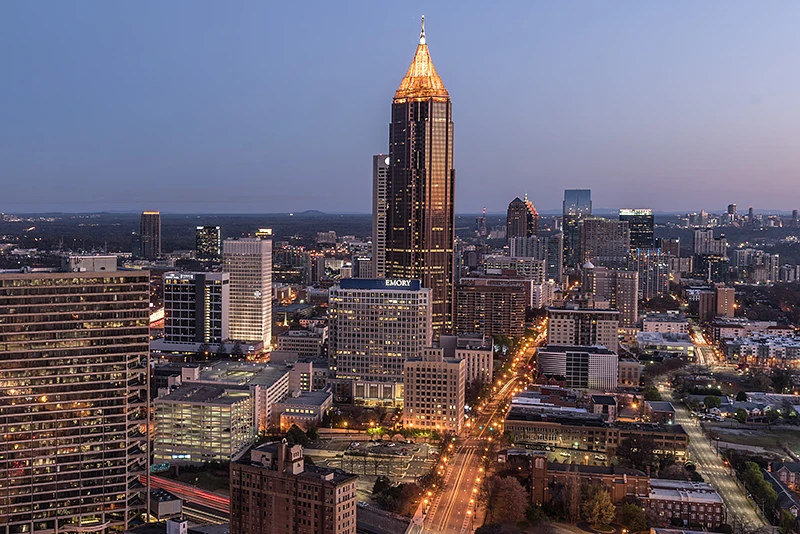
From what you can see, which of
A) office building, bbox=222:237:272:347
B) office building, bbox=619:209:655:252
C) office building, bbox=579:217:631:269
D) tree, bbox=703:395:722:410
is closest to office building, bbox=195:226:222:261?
office building, bbox=222:237:272:347

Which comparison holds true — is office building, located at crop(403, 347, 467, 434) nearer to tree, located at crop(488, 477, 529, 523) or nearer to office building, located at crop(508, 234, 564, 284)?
tree, located at crop(488, 477, 529, 523)

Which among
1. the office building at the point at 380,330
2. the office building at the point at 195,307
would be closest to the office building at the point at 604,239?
the office building at the point at 195,307

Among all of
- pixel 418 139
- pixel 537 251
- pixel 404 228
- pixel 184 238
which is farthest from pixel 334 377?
pixel 184 238

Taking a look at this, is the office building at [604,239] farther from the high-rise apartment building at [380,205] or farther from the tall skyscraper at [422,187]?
the tall skyscraper at [422,187]

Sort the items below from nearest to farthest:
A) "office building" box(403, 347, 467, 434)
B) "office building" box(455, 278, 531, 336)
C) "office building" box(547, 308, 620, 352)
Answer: "office building" box(403, 347, 467, 434), "office building" box(547, 308, 620, 352), "office building" box(455, 278, 531, 336)

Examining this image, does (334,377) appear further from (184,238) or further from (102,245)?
(184,238)

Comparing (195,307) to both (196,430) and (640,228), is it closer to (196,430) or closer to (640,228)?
(196,430)
